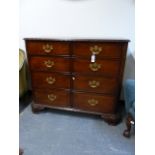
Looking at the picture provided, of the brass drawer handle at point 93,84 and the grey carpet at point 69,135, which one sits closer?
the grey carpet at point 69,135

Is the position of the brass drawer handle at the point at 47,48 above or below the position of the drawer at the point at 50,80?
above

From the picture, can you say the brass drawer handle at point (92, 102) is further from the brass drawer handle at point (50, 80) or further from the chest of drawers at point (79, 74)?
the brass drawer handle at point (50, 80)

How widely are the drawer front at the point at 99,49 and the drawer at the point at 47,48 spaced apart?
12 cm

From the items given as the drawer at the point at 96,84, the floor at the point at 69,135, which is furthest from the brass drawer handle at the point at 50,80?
the floor at the point at 69,135

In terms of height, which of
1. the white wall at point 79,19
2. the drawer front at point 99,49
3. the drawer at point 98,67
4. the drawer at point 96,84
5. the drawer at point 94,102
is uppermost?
the white wall at point 79,19

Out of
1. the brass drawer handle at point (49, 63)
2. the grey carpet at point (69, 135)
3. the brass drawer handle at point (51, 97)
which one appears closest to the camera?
the grey carpet at point (69, 135)

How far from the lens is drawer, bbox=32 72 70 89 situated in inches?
89.9

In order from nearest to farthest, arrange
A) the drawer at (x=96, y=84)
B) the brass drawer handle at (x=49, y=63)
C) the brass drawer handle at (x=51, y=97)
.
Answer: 1. the drawer at (x=96, y=84)
2. the brass drawer handle at (x=49, y=63)
3. the brass drawer handle at (x=51, y=97)

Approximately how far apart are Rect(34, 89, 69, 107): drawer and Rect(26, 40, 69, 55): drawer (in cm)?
44

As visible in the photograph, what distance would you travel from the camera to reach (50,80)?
2.33 m

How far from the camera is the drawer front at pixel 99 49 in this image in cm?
202
